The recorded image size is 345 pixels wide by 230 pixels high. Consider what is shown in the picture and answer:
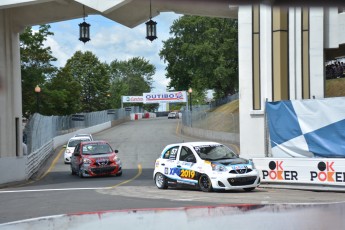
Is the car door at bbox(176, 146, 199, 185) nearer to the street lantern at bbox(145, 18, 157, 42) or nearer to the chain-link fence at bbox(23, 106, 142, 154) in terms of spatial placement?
the street lantern at bbox(145, 18, 157, 42)

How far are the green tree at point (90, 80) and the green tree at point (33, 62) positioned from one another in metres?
39.2

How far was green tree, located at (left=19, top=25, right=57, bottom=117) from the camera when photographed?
4984cm

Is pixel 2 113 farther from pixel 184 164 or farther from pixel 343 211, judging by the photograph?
pixel 343 211

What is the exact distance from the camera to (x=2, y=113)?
918 inches

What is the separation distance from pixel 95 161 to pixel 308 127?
31.5ft

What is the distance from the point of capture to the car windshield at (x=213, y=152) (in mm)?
16250

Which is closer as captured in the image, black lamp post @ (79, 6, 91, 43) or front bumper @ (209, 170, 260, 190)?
front bumper @ (209, 170, 260, 190)

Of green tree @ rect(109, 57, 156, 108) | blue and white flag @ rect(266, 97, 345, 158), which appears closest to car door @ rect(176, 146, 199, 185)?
blue and white flag @ rect(266, 97, 345, 158)

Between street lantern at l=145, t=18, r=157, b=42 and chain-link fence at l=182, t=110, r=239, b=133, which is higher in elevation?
street lantern at l=145, t=18, r=157, b=42

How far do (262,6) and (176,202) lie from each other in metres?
10.0

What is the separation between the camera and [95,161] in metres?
22.9

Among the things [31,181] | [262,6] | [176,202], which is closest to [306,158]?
[176,202]

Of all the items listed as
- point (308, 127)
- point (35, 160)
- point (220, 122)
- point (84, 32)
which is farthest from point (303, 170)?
point (220, 122)

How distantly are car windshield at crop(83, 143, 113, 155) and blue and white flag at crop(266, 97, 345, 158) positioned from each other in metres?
8.59
